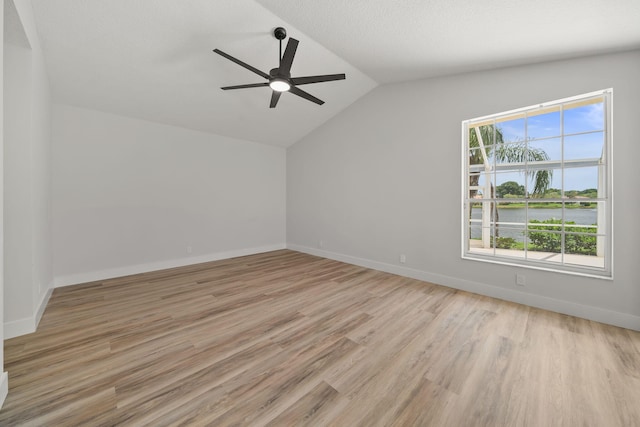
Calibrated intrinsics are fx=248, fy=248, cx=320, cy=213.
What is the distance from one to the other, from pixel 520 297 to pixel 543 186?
1411 millimetres

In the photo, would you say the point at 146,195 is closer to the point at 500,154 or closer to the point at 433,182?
the point at 433,182

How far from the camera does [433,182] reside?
3.82 m

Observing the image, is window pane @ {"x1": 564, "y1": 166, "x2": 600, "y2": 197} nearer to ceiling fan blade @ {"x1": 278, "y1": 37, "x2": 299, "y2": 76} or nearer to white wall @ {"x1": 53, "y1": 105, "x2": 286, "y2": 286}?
ceiling fan blade @ {"x1": 278, "y1": 37, "x2": 299, "y2": 76}

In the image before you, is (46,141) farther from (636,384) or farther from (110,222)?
(636,384)

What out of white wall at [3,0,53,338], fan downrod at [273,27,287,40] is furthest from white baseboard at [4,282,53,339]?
fan downrod at [273,27,287,40]

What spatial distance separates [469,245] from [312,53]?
3.49 m

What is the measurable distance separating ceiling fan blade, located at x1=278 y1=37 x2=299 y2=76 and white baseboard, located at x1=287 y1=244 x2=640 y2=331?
11.0ft

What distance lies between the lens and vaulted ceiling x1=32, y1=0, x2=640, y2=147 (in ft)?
7.32

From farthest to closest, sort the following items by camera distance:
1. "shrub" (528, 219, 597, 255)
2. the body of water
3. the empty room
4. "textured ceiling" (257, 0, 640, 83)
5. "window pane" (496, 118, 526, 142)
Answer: "window pane" (496, 118, 526, 142) → "shrub" (528, 219, 597, 255) → the body of water → "textured ceiling" (257, 0, 640, 83) → the empty room

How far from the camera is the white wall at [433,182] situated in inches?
98.5

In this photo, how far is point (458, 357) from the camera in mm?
2025

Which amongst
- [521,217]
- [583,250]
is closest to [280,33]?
[521,217]

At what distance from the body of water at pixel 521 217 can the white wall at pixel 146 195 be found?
4342mm

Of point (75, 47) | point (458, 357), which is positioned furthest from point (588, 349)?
point (75, 47)
